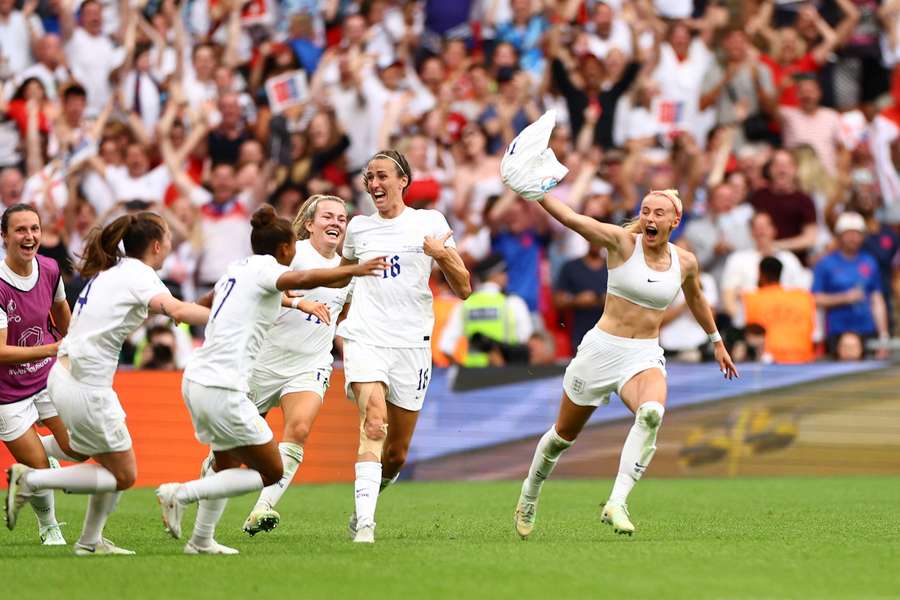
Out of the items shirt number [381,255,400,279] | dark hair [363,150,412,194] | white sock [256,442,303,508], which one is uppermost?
dark hair [363,150,412,194]

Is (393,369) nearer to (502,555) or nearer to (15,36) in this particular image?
(502,555)

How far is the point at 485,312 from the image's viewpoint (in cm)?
1792

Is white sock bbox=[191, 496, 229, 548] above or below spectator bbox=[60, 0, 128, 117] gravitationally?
below

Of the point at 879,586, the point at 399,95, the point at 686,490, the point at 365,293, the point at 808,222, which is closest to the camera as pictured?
the point at 879,586

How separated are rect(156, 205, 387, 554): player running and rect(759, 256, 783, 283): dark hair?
9408 mm

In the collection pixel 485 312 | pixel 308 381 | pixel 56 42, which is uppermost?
pixel 56 42

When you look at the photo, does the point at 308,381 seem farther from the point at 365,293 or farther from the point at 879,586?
the point at 879,586

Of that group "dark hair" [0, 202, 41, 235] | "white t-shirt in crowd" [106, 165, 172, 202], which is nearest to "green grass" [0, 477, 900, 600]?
"dark hair" [0, 202, 41, 235]

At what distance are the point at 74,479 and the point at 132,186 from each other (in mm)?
10414

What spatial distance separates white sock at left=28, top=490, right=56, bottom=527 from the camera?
1058 centimetres

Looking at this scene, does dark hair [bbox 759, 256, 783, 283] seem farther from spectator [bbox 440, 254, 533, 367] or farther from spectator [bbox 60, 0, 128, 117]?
spectator [bbox 60, 0, 128, 117]

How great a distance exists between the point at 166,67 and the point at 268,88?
1522 mm

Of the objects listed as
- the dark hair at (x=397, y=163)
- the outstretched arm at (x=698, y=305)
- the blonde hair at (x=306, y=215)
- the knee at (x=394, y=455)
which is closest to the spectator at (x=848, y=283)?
the outstretched arm at (x=698, y=305)

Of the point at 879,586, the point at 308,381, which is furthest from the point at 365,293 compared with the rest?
the point at 879,586
